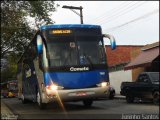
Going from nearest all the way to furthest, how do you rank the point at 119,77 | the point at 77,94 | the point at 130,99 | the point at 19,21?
the point at 77,94
the point at 130,99
the point at 19,21
the point at 119,77

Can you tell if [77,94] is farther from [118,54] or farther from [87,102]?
[118,54]

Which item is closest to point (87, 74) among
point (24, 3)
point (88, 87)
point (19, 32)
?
point (88, 87)

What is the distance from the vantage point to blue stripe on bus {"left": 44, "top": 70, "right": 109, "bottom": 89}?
19.3 metres

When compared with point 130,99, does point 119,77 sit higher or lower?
higher

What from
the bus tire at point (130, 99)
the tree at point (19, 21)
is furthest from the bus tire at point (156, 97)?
the tree at point (19, 21)

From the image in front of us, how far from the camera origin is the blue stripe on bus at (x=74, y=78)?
63.4ft

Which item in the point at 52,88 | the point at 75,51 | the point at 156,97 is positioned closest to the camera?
the point at 52,88

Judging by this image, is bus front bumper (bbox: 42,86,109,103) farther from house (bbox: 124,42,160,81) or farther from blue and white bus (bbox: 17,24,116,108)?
house (bbox: 124,42,160,81)

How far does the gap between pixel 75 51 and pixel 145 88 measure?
213 inches

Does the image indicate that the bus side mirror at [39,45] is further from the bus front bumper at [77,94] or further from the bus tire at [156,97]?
the bus tire at [156,97]

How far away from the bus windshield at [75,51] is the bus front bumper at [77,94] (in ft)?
3.74

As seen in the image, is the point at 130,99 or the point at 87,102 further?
the point at 130,99

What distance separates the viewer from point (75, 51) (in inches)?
771

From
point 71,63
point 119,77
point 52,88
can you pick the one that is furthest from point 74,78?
point 119,77
